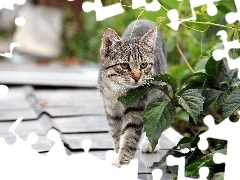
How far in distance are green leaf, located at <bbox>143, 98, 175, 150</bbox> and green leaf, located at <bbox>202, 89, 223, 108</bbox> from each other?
0.13 metres

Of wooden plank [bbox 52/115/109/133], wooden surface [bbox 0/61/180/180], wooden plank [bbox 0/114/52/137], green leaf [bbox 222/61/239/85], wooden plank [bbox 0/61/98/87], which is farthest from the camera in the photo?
wooden plank [bbox 0/61/98/87]

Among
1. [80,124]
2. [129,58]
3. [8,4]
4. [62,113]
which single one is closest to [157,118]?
[129,58]

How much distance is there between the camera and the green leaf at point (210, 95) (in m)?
2.04

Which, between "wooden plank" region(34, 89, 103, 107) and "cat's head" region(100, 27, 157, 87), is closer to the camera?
"cat's head" region(100, 27, 157, 87)

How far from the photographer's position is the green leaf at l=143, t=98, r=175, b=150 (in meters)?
1.92

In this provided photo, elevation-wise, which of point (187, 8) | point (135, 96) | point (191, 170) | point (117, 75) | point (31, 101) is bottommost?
point (191, 170)

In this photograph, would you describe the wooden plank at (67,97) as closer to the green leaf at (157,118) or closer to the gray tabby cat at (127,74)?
the gray tabby cat at (127,74)

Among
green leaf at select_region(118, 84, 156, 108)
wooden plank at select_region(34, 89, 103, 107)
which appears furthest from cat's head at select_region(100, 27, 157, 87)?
wooden plank at select_region(34, 89, 103, 107)

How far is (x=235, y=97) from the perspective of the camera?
6.32 feet

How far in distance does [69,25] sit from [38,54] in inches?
25.0

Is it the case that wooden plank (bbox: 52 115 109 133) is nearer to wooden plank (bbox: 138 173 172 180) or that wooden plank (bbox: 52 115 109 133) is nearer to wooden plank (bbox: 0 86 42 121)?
wooden plank (bbox: 0 86 42 121)

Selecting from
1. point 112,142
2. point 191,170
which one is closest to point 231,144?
point 191,170

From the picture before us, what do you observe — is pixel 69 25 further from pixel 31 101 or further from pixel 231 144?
pixel 231 144

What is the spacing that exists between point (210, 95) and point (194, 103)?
0.13 m
